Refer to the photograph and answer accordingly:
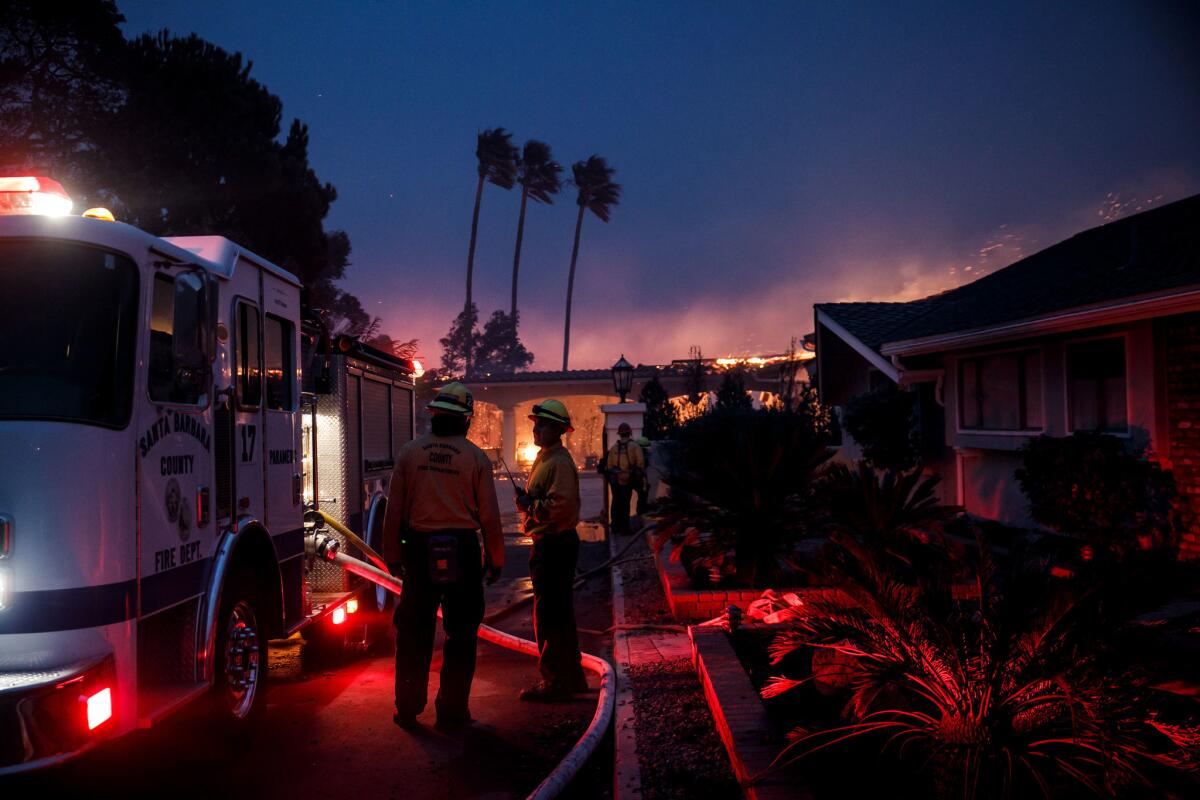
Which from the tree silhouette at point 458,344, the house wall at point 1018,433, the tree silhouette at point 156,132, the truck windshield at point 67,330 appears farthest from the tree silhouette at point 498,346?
the truck windshield at point 67,330

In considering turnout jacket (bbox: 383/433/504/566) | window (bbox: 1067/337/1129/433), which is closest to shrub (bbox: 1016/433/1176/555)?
window (bbox: 1067/337/1129/433)

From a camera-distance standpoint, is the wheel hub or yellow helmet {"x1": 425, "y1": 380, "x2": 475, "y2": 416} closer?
the wheel hub

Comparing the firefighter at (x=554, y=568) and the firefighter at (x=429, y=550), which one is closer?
the firefighter at (x=429, y=550)

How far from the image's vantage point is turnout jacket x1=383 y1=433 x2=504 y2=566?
5281 millimetres

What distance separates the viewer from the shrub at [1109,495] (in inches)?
326

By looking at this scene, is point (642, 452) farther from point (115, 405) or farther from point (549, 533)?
point (115, 405)

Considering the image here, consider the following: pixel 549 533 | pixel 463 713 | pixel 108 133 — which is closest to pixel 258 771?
pixel 463 713

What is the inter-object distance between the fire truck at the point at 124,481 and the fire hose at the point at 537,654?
1.06 m

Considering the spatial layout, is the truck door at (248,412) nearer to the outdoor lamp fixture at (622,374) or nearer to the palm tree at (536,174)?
the outdoor lamp fixture at (622,374)

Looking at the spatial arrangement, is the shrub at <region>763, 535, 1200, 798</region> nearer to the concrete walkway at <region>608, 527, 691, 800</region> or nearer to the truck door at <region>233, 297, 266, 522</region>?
the concrete walkway at <region>608, 527, 691, 800</region>

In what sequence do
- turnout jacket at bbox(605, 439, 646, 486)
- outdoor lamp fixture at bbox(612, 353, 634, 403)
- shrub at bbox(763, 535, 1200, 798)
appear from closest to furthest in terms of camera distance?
shrub at bbox(763, 535, 1200, 798)
turnout jacket at bbox(605, 439, 646, 486)
outdoor lamp fixture at bbox(612, 353, 634, 403)

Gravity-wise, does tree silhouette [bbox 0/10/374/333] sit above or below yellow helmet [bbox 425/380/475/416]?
above

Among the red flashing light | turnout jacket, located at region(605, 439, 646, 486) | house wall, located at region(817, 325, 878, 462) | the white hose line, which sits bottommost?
the white hose line

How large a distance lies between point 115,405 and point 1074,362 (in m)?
9.84
